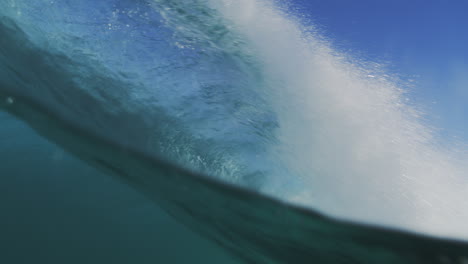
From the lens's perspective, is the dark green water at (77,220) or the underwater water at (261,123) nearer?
the underwater water at (261,123)

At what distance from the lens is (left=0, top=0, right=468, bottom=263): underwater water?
283 cm

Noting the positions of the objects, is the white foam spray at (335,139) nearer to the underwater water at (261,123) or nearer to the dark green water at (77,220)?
the underwater water at (261,123)

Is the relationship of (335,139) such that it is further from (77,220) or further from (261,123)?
(77,220)

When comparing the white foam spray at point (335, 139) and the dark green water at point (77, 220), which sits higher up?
the white foam spray at point (335, 139)

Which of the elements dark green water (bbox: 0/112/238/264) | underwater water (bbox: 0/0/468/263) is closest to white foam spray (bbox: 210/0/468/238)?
underwater water (bbox: 0/0/468/263)

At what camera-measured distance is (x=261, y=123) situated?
3.25 metres

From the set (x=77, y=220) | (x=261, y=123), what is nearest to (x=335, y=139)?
(x=261, y=123)

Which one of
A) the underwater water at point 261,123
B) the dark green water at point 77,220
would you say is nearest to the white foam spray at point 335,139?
the underwater water at point 261,123

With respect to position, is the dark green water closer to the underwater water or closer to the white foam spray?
the underwater water

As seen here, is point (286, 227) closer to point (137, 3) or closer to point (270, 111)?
point (270, 111)

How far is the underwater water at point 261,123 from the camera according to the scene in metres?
2.83

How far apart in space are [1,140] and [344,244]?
27.0 ft

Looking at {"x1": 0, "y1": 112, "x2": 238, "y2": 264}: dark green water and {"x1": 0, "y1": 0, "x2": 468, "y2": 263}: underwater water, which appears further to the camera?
{"x1": 0, "y1": 112, "x2": 238, "y2": 264}: dark green water

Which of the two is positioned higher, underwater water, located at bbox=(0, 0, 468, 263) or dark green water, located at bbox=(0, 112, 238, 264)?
underwater water, located at bbox=(0, 0, 468, 263)
